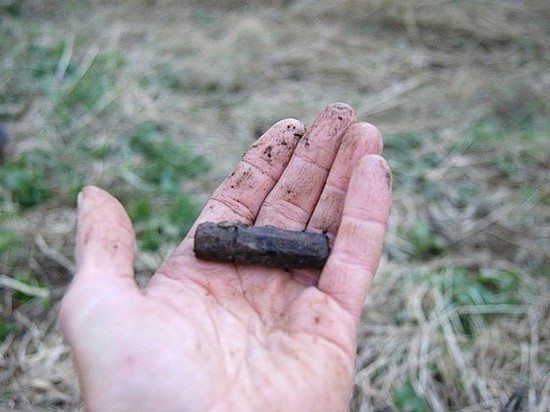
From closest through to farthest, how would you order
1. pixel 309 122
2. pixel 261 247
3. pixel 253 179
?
1. pixel 261 247
2. pixel 253 179
3. pixel 309 122

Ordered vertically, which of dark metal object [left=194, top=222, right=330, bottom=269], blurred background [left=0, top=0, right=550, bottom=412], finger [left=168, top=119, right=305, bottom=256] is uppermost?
finger [left=168, top=119, right=305, bottom=256]

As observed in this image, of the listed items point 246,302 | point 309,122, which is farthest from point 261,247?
point 309,122

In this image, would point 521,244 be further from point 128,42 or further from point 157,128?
point 128,42

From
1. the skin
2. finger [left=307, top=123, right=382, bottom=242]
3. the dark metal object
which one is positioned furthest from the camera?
finger [left=307, top=123, right=382, bottom=242]

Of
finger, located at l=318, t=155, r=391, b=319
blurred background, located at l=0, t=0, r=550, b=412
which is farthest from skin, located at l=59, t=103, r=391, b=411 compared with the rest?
blurred background, located at l=0, t=0, r=550, b=412

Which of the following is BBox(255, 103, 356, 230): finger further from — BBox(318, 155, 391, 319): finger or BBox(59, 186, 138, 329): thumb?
BBox(59, 186, 138, 329): thumb

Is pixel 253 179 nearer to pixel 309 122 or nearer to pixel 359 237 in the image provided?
pixel 359 237

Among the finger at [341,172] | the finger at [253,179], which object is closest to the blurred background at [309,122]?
the finger at [341,172]

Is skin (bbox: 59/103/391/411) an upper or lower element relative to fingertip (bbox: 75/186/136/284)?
lower
